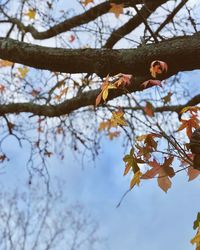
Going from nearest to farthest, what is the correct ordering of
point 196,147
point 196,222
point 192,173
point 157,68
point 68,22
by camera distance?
point 196,147
point 196,222
point 192,173
point 157,68
point 68,22

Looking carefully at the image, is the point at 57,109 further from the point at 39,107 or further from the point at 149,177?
the point at 149,177

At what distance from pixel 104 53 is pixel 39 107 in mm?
2097

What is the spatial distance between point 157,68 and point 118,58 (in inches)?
8.0

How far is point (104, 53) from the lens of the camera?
2.19m

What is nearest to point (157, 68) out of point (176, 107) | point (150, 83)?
point (150, 83)

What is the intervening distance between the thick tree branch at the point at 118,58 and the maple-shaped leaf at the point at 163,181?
0.58 meters

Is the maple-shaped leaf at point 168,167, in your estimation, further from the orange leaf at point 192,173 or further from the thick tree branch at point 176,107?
the thick tree branch at point 176,107

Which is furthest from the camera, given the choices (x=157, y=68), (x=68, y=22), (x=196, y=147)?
(x=68, y=22)

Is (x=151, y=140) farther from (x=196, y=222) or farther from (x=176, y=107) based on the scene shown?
(x=176, y=107)

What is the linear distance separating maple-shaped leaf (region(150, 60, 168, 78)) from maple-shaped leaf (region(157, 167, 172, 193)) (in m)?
0.54

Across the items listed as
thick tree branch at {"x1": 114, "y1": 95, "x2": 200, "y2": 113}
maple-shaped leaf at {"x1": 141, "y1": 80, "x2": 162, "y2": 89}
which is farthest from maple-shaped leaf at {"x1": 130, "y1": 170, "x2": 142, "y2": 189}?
thick tree branch at {"x1": 114, "y1": 95, "x2": 200, "y2": 113}

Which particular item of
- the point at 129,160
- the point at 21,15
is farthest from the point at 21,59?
the point at 21,15

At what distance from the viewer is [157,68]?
6.93 ft

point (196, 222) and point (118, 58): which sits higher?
point (118, 58)
